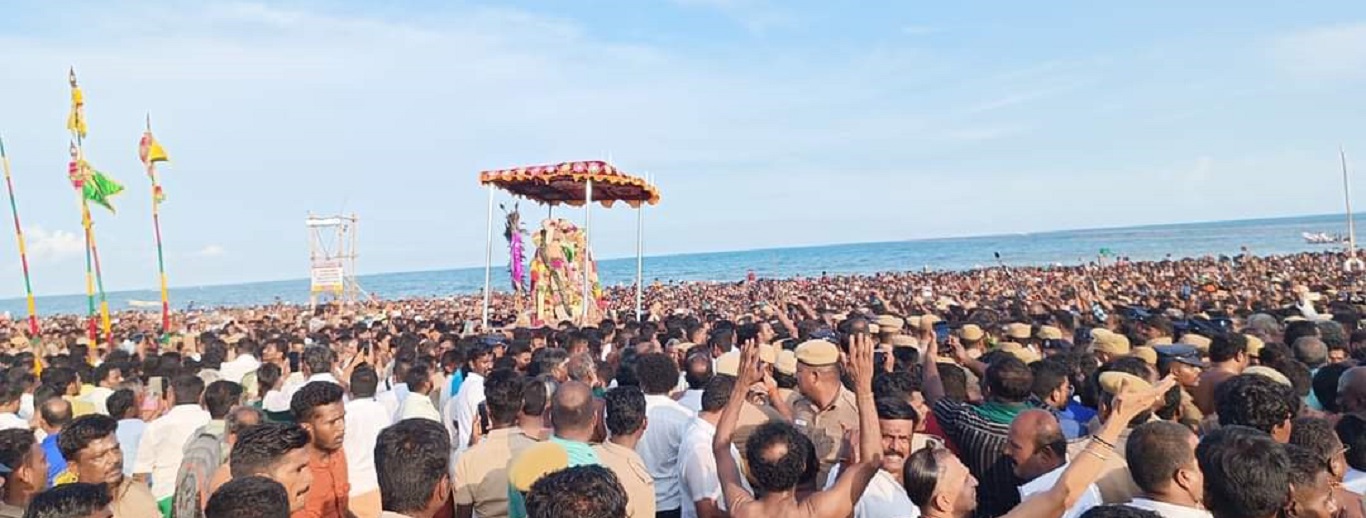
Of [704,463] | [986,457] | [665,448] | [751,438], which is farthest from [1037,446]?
[665,448]

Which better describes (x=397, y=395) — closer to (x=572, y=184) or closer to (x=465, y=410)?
(x=465, y=410)

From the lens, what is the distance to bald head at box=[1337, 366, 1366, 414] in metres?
4.51

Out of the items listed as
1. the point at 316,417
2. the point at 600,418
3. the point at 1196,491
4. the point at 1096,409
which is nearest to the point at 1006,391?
the point at 1096,409

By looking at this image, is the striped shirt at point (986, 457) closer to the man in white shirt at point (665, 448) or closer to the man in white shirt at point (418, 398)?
the man in white shirt at point (665, 448)

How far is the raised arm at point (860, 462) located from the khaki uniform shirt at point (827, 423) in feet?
3.00

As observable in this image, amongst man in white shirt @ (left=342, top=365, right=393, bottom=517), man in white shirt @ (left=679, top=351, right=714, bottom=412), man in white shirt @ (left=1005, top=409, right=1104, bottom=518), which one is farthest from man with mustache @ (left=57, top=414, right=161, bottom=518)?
man in white shirt @ (left=1005, top=409, right=1104, bottom=518)

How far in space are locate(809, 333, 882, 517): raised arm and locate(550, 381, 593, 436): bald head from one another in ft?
4.12

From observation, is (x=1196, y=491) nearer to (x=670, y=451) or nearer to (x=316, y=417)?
(x=670, y=451)

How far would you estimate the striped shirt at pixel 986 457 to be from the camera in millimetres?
4078

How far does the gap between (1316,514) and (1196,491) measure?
36 centimetres

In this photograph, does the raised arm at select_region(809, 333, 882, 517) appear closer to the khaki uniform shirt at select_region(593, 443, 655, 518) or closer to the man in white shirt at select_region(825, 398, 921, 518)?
the man in white shirt at select_region(825, 398, 921, 518)

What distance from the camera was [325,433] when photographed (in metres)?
4.28

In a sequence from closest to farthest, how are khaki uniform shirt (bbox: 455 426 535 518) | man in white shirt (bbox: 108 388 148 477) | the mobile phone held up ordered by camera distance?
khaki uniform shirt (bbox: 455 426 535 518), man in white shirt (bbox: 108 388 148 477), the mobile phone held up

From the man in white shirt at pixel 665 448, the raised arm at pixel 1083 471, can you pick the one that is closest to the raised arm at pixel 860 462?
the raised arm at pixel 1083 471
